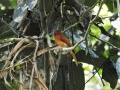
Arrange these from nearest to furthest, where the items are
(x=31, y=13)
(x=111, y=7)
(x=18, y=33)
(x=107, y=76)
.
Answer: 1. (x=18, y=33)
2. (x=31, y=13)
3. (x=107, y=76)
4. (x=111, y=7)

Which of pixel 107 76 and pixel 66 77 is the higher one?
pixel 66 77

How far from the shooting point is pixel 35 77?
0.83 m

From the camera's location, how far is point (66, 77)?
126cm

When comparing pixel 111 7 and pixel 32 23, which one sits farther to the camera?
pixel 111 7

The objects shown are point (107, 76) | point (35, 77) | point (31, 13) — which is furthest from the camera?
point (107, 76)

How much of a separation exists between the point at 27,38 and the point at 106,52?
93 cm

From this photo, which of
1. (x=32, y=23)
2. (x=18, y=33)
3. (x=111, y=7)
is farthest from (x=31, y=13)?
(x=111, y=7)

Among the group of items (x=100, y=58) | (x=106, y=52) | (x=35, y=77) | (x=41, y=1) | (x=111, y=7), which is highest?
(x=41, y=1)

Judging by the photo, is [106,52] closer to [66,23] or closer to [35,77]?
[66,23]

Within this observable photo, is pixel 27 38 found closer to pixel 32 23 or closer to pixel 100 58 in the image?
pixel 32 23

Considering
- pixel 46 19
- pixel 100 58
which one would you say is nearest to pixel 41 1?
pixel 46 19

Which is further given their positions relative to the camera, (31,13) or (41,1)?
(31,13)

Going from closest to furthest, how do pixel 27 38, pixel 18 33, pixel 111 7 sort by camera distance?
1. pixel 27 38
2. pixel 18 33
3. pixel 111 7

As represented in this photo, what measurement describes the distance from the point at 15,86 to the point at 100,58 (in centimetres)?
54
